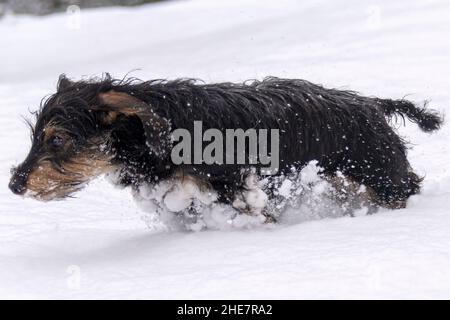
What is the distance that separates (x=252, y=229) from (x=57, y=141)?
1204 millimetres

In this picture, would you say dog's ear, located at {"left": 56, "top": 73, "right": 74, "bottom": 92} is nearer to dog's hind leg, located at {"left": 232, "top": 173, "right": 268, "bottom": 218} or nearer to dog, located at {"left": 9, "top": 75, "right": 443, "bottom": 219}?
dog, located at {"left": 9, "top": 75, "right": 443, "bottom": 219}

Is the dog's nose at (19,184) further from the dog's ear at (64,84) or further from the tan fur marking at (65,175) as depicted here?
the dog's ear at (64,84)

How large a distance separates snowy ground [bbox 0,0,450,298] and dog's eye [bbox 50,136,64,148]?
633 millimetres

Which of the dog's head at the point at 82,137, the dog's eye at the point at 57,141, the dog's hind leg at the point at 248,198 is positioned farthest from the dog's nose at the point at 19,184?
the dog's hind leg at the point at 248,198

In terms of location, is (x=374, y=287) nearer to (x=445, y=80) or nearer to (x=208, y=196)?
(x=208, y=196)

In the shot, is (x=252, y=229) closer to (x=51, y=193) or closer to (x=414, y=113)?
(x=51, y=193)

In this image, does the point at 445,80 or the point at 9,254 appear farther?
the point at 445,80

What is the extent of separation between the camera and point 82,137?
418 cm

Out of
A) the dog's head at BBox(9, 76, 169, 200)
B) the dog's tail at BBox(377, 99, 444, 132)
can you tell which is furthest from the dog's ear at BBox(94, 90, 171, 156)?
the dog's tail at BBox(377, 99, 444, 132)

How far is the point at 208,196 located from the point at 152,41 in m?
8.28

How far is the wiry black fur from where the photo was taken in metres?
4.25

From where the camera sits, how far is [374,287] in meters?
3.24

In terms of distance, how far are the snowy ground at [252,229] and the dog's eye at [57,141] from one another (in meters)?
0.63
